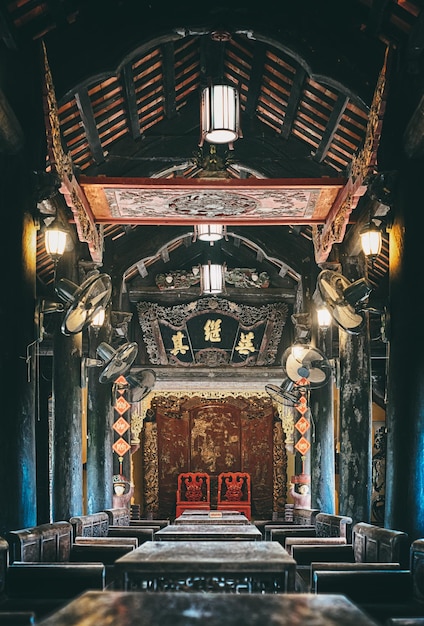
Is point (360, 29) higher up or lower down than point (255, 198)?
higher up

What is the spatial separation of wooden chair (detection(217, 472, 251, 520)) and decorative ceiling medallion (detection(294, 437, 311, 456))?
410 cm

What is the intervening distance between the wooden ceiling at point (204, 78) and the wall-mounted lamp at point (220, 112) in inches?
15.7

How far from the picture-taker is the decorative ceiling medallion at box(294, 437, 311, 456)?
16.6m

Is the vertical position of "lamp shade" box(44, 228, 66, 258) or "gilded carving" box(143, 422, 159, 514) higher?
"lamp shade" box(44, 228, 66, 258)

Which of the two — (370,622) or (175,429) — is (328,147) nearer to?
(370,622)

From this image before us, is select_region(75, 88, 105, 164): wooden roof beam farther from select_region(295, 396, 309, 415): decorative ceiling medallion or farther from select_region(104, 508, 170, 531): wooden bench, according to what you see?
select_region(295, 396, 309, 415): decorative ceiling medallion

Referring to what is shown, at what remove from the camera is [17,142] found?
716cm

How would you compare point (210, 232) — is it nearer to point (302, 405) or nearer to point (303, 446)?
point (302, 405)

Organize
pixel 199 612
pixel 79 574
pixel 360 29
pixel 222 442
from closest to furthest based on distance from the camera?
pixel 199 612, pixel 79 574, pixel 360 29, pixel 222 442

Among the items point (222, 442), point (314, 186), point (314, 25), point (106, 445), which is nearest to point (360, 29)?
point (314, 25)

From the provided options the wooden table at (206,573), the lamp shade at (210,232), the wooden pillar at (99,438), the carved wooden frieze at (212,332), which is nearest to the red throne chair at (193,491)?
the carved wooden frieze at (212,332)

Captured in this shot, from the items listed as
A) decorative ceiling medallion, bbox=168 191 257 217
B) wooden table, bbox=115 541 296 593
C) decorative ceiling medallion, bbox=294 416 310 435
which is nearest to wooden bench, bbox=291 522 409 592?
wooden table, bbox=115 541 296 593

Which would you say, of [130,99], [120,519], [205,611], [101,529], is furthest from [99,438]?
[205,611]

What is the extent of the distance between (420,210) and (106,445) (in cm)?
872
